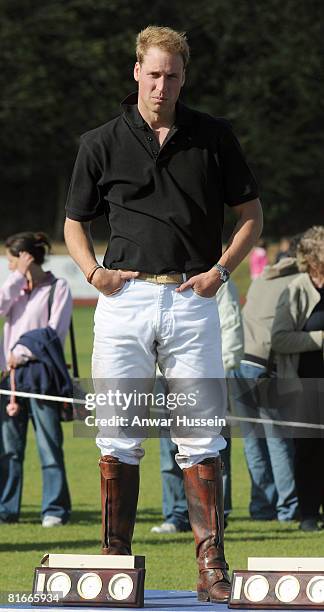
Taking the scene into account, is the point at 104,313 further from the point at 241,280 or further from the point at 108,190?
the point at 241,280

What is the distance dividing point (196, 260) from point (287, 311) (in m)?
3.81

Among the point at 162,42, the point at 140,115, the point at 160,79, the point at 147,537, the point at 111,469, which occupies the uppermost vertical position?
the point at 162,42

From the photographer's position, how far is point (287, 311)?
9.20 metres

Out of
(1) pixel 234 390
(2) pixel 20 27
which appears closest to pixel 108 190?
(1) pixel 234 390

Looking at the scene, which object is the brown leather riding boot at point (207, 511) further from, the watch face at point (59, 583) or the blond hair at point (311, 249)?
the blond hair at point (311, 249)

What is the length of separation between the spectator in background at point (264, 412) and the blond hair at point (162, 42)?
4.49 m

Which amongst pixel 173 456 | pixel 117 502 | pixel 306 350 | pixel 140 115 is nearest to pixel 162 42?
pixel 140 115

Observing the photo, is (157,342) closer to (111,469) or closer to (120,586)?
(111,469)

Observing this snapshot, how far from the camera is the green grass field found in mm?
Answer: 7656

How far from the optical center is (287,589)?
4.91m

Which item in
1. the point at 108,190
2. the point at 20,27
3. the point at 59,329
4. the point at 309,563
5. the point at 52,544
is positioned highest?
the point at 20,27

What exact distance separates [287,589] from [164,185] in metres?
1.55

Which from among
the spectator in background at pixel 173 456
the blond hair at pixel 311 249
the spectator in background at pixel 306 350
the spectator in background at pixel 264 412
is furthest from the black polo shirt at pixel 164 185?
the spectator in background at pixel 264 412

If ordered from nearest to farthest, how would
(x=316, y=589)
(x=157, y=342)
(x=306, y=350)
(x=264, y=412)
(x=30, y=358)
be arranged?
(x=316, y=589)
(x=157, y=342)
(x=306, y=350)
(x=30, y=358)
(x=264, y=412)
